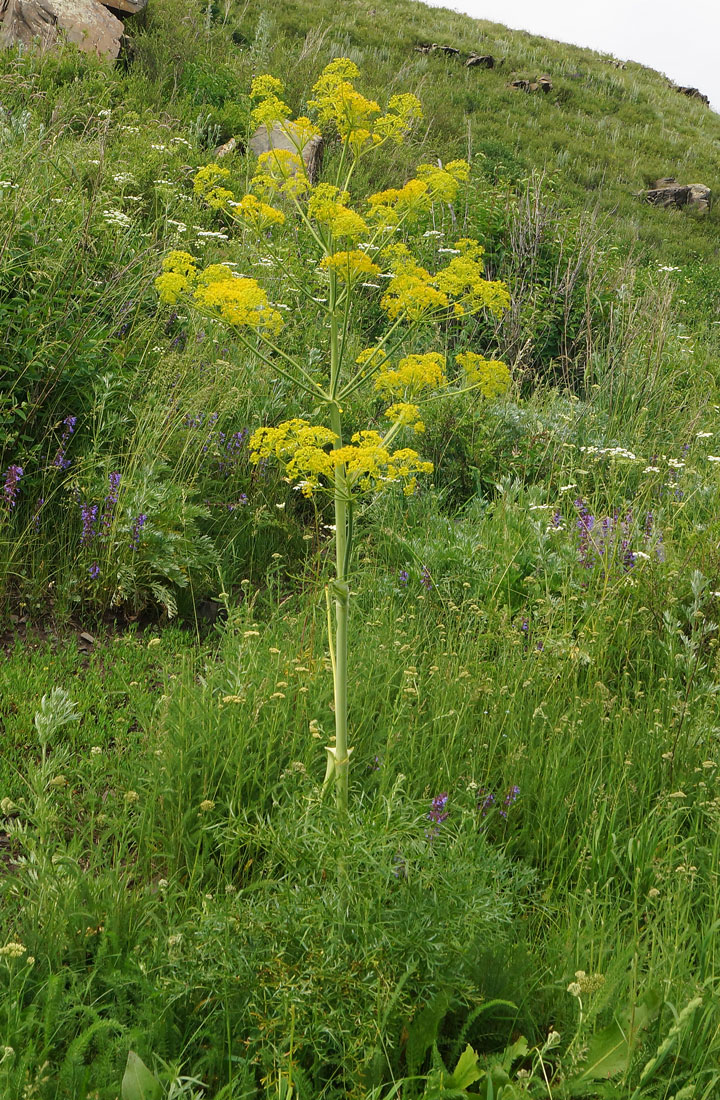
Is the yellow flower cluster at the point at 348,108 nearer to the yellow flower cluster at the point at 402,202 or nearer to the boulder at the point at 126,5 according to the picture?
the yellow flower cluster at the point at 402,202

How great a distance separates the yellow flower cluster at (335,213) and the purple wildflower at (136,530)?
178cm

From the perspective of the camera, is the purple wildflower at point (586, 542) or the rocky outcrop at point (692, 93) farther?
the rocky outcrop at point (692, 93)

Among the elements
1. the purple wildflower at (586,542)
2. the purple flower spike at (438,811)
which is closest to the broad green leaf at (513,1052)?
the purple flower spike at (438,811)

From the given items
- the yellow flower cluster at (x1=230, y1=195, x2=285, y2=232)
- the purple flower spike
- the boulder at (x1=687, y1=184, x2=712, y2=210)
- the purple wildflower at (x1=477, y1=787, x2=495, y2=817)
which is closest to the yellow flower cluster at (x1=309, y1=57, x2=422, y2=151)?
the yellow flower cluster at (x1=230, y1=195, x2=285, y2=232)

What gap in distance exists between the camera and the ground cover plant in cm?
162

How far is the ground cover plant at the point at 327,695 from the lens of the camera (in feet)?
5.33

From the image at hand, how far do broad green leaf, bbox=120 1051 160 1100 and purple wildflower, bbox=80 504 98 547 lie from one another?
7.29 feet

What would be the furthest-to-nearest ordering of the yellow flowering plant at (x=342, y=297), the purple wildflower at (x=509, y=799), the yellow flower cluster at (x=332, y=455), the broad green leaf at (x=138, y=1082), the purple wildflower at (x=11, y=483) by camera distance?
the purple wildflower at (x=11, y=483) → the purple wildflower at (x=509, y=799) → the yellow flowering plant at (x=342, y=297) → the yellow flower cluster at (x=332, y=455) → the broad green leaf at (x=138, y=1082)

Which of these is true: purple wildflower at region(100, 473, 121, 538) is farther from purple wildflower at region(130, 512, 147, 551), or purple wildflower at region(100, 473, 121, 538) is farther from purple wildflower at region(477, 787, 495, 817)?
purple wildflower at region(477, 787, 495, 817)

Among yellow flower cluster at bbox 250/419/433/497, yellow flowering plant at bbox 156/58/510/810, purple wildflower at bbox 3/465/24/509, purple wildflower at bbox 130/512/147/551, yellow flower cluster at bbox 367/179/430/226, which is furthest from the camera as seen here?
purple wildflower at bbox 130/512/147/551

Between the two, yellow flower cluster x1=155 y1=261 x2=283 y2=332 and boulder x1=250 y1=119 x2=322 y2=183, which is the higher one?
boulder x1=250 y1=119 x2=322 y2=183

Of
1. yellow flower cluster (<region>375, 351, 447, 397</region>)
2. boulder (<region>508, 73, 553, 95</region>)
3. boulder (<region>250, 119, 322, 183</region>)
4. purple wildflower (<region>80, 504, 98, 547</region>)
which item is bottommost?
purple wildflower (<region>80, 504, 98, 547</region>)

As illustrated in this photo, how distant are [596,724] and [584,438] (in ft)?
8.46

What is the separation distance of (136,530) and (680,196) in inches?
674
